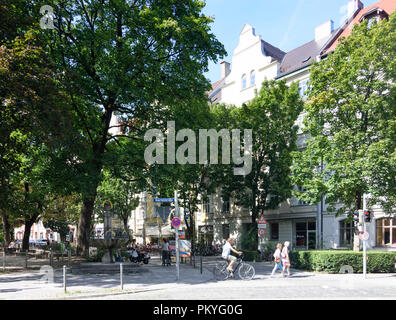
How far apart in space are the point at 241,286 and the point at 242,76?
89.3ft

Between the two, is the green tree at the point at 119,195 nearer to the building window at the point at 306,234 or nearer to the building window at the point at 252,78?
the building window at the point at 252,78

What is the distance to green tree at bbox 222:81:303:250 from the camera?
90.0 feet

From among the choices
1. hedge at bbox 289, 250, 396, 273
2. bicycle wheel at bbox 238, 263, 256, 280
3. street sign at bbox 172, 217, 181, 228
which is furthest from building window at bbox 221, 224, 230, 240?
street sign at bbox 172, 217, 181, 228

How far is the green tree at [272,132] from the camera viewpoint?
27.4m

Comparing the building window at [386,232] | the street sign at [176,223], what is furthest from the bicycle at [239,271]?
the building window at [386,232]

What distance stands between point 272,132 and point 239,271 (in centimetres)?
1360

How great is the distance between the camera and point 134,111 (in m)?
21.4

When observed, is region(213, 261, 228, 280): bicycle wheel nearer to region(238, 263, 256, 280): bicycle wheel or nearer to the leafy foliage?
region(238, 263, 256, 280): bicycle wheel

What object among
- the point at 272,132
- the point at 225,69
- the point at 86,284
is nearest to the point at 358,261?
the point at 272,132

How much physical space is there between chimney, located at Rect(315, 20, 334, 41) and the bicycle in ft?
82.7

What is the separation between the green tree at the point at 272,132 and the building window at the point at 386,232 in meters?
6.23

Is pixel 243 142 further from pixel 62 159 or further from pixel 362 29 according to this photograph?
pixel 62 159

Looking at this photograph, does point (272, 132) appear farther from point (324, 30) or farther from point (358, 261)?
point (324, 30)

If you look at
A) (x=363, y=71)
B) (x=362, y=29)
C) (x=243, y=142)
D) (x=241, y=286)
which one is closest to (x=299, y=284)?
(x=241, y=286)
